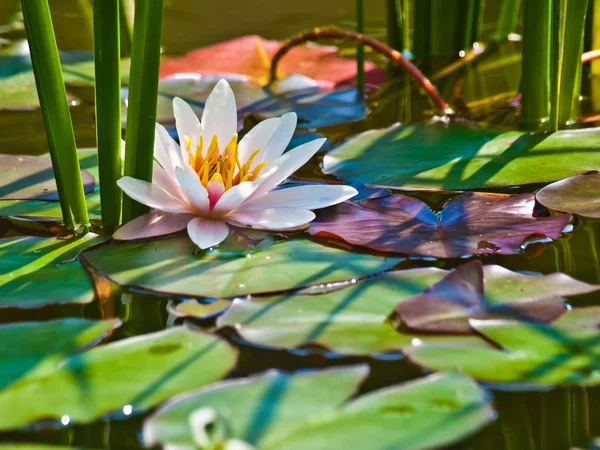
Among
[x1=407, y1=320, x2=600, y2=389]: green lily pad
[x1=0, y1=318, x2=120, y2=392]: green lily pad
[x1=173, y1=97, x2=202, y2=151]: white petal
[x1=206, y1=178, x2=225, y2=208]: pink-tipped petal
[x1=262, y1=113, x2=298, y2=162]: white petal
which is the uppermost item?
[x1=173, y1=97, x2=202, y2=151]: white petal

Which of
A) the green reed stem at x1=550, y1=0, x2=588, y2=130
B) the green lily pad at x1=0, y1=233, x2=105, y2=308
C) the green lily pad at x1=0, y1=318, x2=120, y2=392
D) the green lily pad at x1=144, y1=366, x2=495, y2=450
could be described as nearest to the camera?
the green lily pad at x1=144, y1=366, x2=495, y2=450

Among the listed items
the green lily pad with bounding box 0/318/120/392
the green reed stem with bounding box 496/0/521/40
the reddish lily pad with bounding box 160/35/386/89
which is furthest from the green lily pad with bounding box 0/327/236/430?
the green reed stem with bounding box 496/0/521/40

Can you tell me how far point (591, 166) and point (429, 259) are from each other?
0.50 m

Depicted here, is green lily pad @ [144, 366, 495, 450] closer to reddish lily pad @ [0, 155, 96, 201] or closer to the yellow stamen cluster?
the yellow stamen cluster

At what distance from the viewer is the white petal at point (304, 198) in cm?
127

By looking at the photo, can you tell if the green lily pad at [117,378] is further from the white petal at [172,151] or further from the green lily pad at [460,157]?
the green lily pad at [460,157]

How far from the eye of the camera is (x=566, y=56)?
1.62m

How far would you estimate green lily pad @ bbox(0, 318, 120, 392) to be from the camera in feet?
2.99

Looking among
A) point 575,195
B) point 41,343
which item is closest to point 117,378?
point 41,343

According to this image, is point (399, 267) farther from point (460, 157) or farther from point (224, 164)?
point (460, 157)

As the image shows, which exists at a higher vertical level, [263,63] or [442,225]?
[263,63]

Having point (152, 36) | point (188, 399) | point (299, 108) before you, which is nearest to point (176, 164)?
point (152, 36)

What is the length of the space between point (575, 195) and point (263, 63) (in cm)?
129

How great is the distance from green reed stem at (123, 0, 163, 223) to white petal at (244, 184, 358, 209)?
20cm
